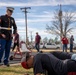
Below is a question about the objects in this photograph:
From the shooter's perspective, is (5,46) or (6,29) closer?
(6,29)

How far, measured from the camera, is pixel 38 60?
5.05 meters

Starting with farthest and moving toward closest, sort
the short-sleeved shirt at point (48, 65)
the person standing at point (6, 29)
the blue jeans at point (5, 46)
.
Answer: the blue jeans at point (5, 46) → the person standing at point (6, 29) → the short-sleeved shirt at point (48, 65)

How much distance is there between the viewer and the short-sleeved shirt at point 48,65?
16.5ft

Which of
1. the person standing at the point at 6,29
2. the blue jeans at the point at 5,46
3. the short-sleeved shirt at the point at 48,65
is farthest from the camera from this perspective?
the blue jeans at the point at 5,46

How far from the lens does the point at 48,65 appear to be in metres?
5.13

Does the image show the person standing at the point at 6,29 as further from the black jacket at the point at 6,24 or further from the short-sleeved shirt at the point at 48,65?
the short-sleeved shirt at the point at 48,65

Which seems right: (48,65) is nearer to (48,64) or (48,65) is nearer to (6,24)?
(48,64)

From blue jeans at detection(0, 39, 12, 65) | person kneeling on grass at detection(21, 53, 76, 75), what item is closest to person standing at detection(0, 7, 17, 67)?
blue jeans at detection(0, 39, 12, 65)

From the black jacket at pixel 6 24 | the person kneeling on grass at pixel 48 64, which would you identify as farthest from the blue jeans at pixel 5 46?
the person kneeling on grass at pixel 48 64

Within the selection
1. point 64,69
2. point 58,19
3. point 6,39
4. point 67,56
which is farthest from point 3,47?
point 58,19

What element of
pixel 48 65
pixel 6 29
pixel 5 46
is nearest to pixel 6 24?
pixel 6 29

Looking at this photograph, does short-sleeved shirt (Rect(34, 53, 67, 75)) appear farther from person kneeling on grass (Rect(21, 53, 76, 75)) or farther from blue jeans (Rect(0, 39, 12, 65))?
blue jeans (Rect(0, 39, 12, 65))

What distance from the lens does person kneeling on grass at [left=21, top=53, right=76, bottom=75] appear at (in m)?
5.03

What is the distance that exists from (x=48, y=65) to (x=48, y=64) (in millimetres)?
17
